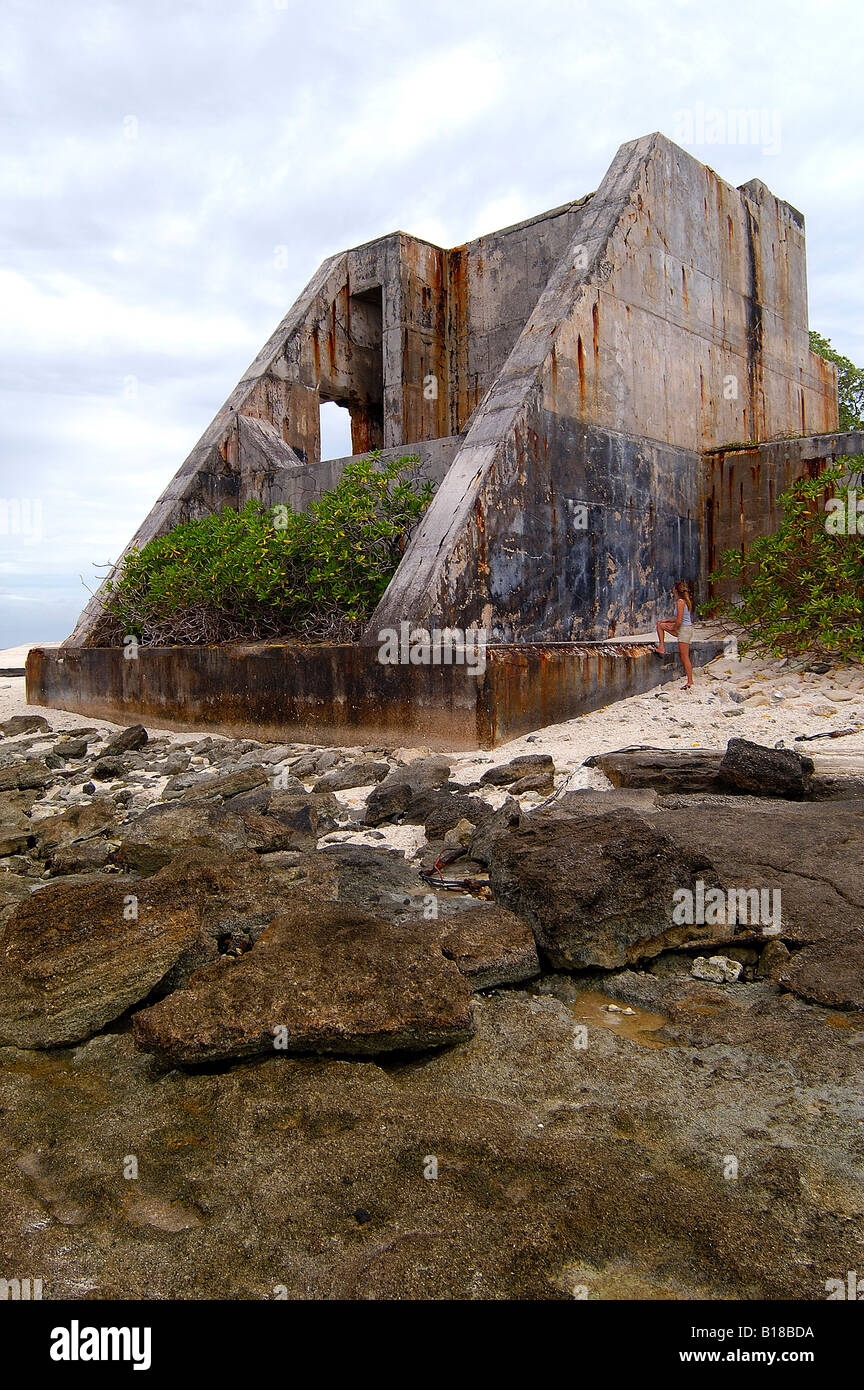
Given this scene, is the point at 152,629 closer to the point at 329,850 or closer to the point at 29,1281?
the point at 329,850

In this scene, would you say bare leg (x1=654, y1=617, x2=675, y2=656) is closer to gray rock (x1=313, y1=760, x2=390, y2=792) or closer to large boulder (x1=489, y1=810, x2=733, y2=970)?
gray rock (x1=313, y1=760, x2=390, y2=792)

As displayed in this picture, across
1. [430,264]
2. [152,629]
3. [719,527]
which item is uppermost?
[430,264]

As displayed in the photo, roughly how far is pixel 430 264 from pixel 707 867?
10.7 meters

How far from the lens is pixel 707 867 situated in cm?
365

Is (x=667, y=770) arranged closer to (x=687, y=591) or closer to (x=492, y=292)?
(x=687, y=591)

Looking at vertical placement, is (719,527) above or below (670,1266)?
above

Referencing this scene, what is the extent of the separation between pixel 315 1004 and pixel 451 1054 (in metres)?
0.43

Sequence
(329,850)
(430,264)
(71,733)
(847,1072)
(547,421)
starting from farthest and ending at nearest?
(430,264)
(71,733)
(547,421)
(329,850)
(847,1072)

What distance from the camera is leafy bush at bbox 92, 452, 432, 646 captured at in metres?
7.64

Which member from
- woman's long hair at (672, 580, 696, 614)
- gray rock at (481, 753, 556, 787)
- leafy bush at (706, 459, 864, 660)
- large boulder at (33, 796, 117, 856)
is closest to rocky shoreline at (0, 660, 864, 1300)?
large boulder at (33, 796, 117, 856)

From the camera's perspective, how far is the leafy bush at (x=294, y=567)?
25.1ft

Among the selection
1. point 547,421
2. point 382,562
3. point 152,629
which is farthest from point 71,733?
point 547,421

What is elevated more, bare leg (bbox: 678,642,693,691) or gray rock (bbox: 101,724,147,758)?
bare leg (bbox: 678,642,693,691)

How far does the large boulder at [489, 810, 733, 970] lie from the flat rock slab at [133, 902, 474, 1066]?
1.77 feet
